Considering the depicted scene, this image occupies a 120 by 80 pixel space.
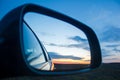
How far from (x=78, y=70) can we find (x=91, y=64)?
664 millimetres

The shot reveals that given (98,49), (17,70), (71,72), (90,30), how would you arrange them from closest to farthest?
(17,70), (71,72), (98,49), (90,30)

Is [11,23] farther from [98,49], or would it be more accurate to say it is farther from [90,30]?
[90,30]

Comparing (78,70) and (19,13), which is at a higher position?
(19,13)

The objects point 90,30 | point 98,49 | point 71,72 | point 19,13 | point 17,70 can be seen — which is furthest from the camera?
point 90,30

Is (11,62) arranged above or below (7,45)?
below

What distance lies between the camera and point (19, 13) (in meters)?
1.51

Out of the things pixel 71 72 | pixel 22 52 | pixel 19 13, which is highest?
pixel 19 13

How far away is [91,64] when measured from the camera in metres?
3.16

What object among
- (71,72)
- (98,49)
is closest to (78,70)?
(71,72)

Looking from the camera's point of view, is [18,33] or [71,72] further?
[71,72]

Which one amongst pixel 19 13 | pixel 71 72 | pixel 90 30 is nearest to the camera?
pixel 19 13

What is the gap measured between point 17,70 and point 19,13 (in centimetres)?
40

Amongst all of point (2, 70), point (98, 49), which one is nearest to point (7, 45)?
point (2, 70)

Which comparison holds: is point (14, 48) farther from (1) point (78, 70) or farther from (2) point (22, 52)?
(1) point (78, 70)
